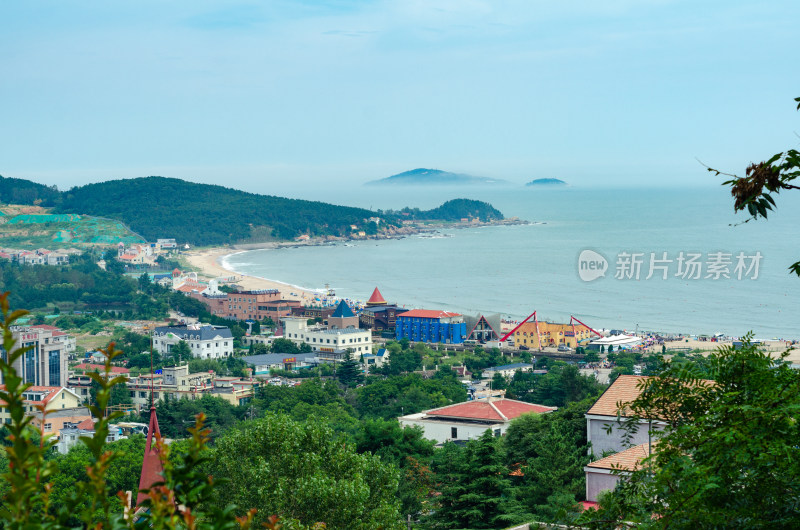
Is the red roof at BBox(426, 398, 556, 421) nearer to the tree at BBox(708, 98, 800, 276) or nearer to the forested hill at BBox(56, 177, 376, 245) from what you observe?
the tree at BBox(708, 98, 800, 276)

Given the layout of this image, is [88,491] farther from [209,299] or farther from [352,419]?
[209,299]

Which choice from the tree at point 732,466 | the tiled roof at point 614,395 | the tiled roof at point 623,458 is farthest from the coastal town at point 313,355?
the tree at point 732,466

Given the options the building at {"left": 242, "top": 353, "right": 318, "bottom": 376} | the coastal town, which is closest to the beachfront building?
the coastal town

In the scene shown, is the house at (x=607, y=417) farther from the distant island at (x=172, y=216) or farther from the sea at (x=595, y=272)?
the distant island at (x=172, y=216)

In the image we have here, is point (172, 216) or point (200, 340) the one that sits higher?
point (172, 216)

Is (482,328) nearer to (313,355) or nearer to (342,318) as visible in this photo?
(342,318)

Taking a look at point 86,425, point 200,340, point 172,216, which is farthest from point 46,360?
point 172,216
